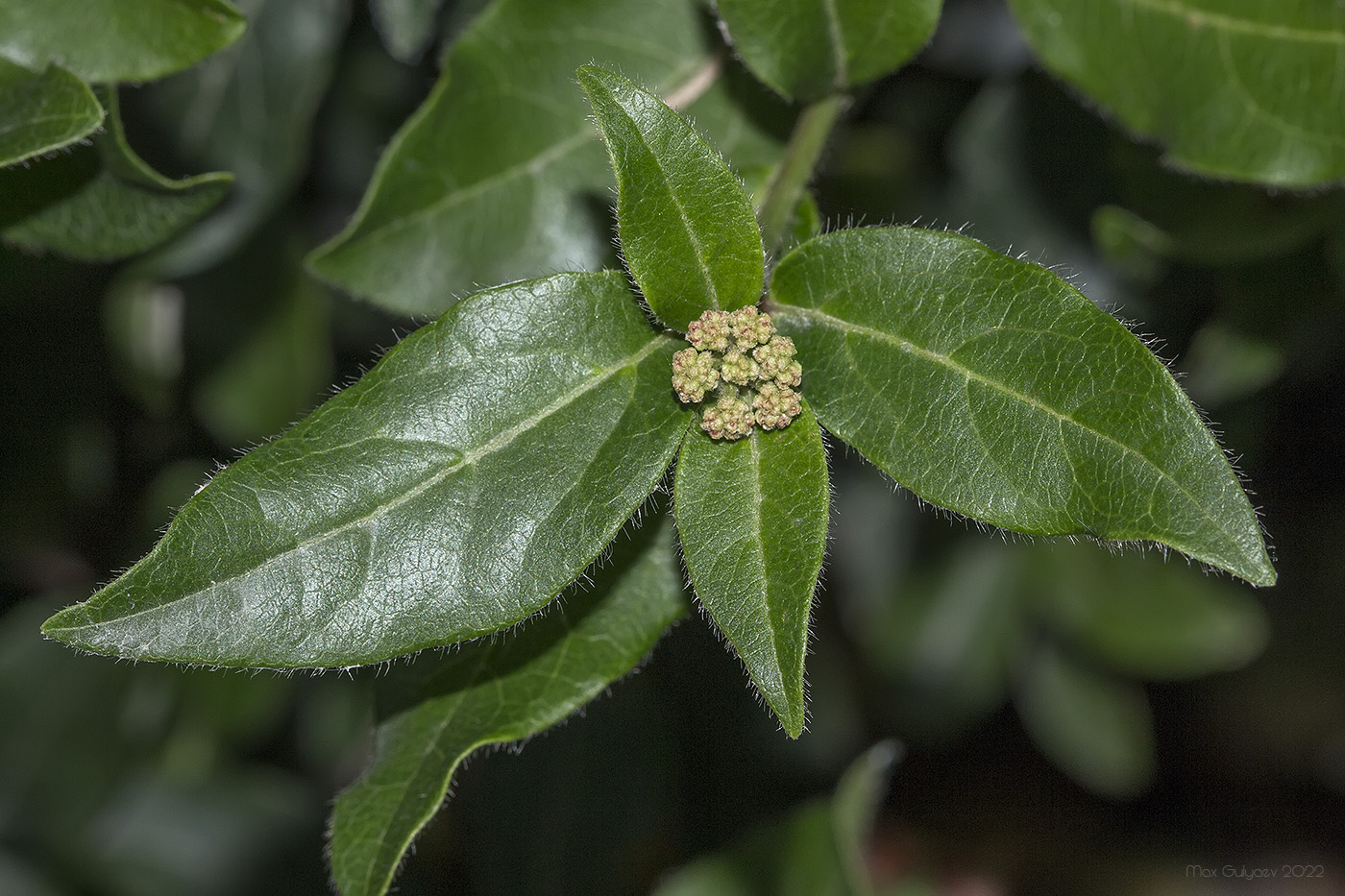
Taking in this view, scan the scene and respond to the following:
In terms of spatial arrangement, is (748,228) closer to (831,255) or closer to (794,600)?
(831,255)

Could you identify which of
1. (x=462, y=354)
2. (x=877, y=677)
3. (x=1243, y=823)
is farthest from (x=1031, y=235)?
(x=1243, y=823)

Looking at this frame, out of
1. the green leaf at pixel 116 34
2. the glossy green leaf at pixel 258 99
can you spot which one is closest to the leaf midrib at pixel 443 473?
the green leaf at pixel 116 34

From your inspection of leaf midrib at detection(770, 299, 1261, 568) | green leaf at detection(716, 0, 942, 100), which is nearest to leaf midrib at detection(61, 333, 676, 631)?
leaf midrib at detection(770, 299, 1261, 568)

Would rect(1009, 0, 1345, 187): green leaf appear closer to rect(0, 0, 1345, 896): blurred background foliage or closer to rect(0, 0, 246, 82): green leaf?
rect(0, 0, 1345, 896): blurred background foliage

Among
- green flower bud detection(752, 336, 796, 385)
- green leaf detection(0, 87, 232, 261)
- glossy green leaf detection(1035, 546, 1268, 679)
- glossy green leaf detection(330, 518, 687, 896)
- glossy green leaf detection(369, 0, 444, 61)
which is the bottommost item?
glossy green leaf detection(1035, 546, 1268, 679)

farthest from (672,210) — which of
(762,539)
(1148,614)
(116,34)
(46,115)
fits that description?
(1148,614)

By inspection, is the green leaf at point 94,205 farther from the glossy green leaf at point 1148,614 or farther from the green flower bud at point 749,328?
the glossy green leaf at point 1148,614
